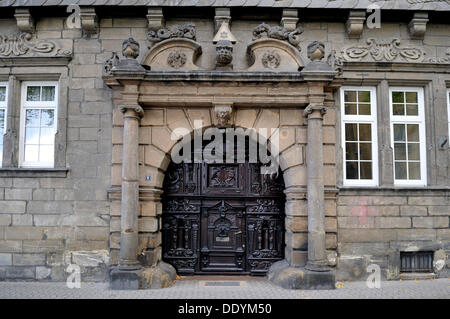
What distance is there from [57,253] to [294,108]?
5.10 metres

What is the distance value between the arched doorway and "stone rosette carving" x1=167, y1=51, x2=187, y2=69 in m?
1.89

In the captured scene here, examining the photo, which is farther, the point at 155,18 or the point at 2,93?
the point at 2,93

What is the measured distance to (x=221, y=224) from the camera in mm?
7203

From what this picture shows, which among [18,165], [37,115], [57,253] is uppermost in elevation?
[37,115]

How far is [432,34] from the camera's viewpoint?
7.22 meters

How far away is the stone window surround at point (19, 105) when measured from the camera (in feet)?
22.5

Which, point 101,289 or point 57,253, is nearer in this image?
point 101,289

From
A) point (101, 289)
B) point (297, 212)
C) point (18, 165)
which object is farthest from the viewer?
point (18, 165)

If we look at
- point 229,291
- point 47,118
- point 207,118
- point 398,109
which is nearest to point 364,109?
point 398,109

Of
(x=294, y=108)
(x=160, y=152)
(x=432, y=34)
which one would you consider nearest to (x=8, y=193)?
(x=160, y=152)

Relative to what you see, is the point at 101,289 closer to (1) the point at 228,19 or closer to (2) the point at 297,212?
(2) the point at 297,212

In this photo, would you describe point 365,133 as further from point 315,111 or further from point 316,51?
point 316,51

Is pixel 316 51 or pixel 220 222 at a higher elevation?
pixel 316 51

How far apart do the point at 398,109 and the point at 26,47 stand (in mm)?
7316
